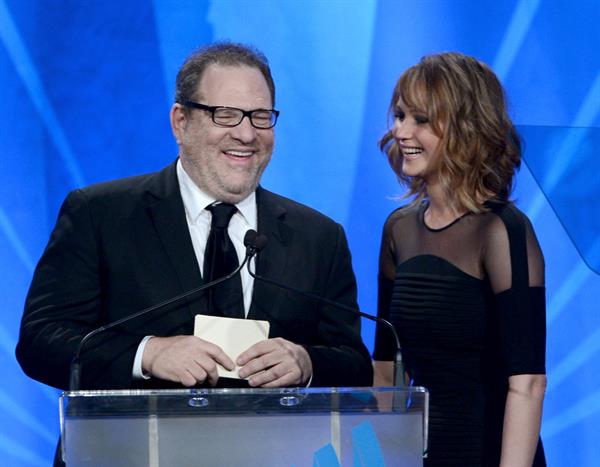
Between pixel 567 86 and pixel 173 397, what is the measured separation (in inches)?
84.1

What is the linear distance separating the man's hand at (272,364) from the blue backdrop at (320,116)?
134 cm

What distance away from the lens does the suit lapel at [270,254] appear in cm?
214

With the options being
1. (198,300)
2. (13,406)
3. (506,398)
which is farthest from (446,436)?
(13,406)

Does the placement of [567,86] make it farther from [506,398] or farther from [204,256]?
[204,256]

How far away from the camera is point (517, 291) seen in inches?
84.6

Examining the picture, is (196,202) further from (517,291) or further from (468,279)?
(517,291)

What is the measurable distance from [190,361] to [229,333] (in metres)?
0.16

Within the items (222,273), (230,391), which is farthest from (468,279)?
(230,391)

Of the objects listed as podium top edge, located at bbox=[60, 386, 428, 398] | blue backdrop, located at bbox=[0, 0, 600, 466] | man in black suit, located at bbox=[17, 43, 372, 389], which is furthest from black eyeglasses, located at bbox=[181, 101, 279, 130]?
blue backdrop, located at bbox=[0, 0, 600, 466]

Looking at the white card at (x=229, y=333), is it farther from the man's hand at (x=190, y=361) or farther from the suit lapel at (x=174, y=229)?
the suit lapel at (x=174, y=229)

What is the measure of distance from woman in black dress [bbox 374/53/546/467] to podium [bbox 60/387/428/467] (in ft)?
2.11

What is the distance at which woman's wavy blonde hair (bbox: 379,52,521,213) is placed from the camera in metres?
2.28

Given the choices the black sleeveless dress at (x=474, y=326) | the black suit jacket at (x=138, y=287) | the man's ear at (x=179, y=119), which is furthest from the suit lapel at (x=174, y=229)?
the black sleeveless dress at (x=474, y=326)

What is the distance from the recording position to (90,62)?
9.98ft
